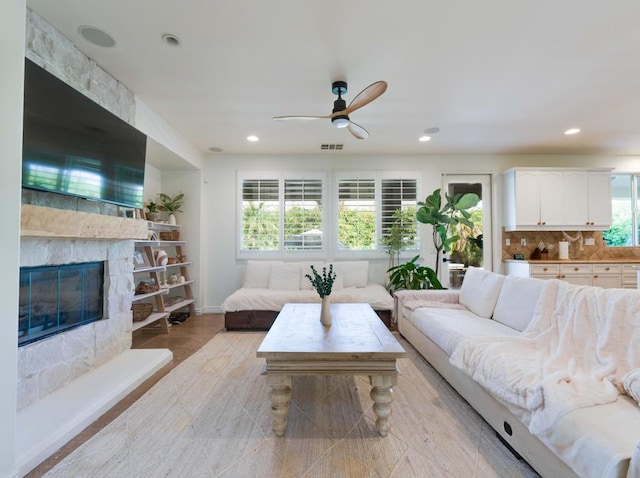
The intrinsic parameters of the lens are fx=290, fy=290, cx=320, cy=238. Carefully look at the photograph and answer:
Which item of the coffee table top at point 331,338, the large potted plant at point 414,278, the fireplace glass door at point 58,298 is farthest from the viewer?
the large potted plant at point 414,278

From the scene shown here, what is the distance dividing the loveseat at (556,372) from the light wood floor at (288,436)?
21 cm

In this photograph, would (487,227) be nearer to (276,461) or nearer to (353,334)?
(353,334)

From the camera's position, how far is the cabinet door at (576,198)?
4711mm

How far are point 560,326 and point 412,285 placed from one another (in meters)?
2.33

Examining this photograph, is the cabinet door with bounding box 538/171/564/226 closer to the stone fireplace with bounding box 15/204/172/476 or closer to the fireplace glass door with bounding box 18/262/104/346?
the stone fireplace with bounding box 15/204/172/476

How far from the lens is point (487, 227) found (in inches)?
202

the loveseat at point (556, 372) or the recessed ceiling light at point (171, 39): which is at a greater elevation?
the recessed ceiling light at point (171, 39)

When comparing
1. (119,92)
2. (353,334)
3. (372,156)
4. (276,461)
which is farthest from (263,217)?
(276,461)

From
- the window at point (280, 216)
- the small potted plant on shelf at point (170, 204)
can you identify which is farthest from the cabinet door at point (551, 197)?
the small potted plant on shelf at point (170, 204)

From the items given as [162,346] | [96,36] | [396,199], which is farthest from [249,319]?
→ [96,36]

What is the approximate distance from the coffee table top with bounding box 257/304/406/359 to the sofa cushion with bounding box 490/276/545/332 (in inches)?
49.2

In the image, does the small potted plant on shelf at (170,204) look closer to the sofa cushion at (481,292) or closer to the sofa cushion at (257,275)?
the sofa cushion at (257,275)

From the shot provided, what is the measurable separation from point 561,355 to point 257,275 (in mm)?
3833

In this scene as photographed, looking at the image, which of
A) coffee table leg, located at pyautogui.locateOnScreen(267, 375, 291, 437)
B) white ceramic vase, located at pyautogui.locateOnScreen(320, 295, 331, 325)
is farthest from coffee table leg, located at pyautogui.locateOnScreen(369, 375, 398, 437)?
white ceramic vase, located at pyautogui.locateOnScreen(320, 295, 331, 325)
